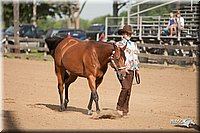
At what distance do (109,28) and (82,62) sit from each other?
2173 centimetres

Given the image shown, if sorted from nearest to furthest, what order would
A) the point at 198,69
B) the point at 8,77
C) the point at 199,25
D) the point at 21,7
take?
the point at 8,77, the point at 198,69, the point at 199,25, the point at 21,7

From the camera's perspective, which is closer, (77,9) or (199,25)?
(199,25)

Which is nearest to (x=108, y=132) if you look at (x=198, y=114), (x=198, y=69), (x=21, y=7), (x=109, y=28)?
(x=198, y=114)

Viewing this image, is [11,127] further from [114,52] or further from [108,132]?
[114,52]

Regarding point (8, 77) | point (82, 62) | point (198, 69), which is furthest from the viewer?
point (198, 69)

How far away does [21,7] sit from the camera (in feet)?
184

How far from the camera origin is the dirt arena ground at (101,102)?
31.5ft

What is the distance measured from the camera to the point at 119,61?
10375mm

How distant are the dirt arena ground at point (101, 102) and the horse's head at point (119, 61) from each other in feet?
3.07

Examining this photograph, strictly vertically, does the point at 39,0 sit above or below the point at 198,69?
above

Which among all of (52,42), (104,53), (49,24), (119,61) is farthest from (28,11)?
(119,61)

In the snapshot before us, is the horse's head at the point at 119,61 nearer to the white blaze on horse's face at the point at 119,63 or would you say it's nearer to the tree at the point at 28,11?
the white blaze on horse's face at the point at 119,63

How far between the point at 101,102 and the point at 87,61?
7.54ft

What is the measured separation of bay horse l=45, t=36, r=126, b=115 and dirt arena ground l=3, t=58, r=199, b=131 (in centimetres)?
71
